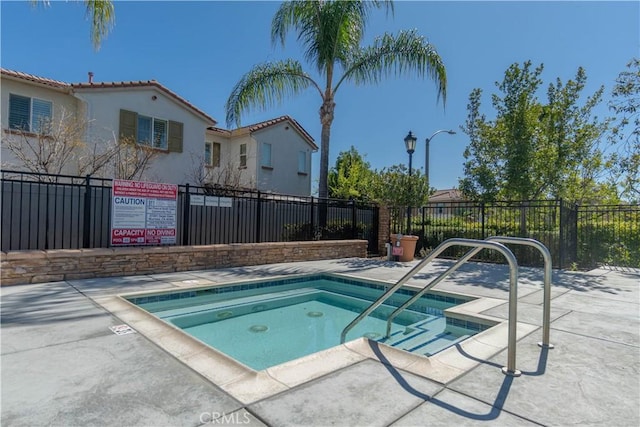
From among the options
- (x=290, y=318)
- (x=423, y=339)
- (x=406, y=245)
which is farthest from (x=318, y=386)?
(x=406, y=245)

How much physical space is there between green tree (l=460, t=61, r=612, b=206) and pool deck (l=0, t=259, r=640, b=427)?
915 cm

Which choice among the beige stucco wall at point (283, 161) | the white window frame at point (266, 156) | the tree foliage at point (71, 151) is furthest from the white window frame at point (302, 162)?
the tree foliage at point (71, 151)

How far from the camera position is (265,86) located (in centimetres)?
1407

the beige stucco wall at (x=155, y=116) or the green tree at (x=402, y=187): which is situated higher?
the beige stucco wall at (x=155, y=116)

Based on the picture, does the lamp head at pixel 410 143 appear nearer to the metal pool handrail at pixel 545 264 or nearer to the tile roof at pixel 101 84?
the tile roof at pixel 101 84

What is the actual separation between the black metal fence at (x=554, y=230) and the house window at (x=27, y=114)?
13387 mm

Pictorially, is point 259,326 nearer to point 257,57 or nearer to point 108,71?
point 257,57

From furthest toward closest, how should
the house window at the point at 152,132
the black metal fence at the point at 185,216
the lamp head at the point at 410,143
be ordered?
1. the house window at the point at 152,132
2. the lamp head at the point at 410,143
3. the black metal fence at the point at 185,216

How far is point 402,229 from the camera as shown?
14570 millimetres

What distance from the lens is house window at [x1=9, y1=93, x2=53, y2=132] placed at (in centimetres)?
1272

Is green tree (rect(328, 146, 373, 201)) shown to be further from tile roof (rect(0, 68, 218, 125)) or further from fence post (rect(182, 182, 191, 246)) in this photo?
fence post (rect(182, 182, 191, 246))

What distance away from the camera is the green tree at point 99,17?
331 inches

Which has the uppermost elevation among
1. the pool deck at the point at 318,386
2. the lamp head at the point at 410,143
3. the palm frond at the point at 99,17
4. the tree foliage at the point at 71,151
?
the palm frond at the point at 99,17

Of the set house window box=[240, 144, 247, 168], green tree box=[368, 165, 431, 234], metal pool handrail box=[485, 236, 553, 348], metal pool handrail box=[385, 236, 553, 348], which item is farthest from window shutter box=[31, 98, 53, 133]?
metal pool handrail box=[485, 236, 553, 348]
